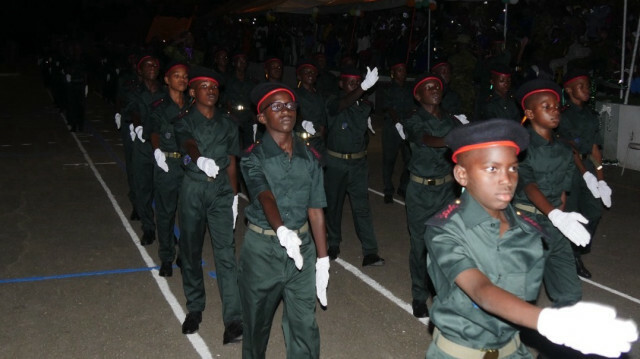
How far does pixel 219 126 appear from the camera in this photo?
19.2 ft

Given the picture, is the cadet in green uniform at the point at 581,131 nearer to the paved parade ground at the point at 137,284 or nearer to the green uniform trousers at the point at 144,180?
the paved parade ground at the point at 137,284

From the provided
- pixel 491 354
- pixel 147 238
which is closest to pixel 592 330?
pixel 491 354

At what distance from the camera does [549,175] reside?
5.17 m

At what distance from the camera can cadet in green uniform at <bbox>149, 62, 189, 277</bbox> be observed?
6832 mm

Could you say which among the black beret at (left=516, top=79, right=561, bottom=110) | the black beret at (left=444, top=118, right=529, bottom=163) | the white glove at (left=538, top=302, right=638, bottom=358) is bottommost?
the white glove at (left=538, top=302, right=638, bottom=358)

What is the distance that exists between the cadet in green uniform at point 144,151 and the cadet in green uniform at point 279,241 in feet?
14.4

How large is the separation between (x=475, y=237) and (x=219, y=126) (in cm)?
339

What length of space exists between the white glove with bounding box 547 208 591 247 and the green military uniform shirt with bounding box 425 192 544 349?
57.4 inches

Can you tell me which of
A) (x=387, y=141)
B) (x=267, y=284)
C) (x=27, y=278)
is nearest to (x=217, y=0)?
(x=387, y=141)

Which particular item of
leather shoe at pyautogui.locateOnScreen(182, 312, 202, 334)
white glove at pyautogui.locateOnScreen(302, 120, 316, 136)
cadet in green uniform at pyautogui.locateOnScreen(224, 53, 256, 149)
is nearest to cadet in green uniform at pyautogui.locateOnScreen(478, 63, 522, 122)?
white glove at pyautogui.locateOnScreen(302, 120, 316, 136)

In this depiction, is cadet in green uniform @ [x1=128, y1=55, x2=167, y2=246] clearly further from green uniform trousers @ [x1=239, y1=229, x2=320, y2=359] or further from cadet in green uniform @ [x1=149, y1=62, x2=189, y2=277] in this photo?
green uniform trousers @ [x1=239, y1=229, x2=320, y2=359]

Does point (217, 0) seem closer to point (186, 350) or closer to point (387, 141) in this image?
point (387, 141)

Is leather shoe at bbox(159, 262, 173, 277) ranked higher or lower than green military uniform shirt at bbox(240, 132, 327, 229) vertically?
lower

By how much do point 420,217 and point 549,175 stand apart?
142 centimetres
